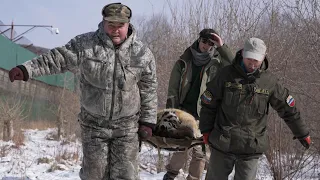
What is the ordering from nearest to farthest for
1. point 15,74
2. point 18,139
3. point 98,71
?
point 15,74, point 98,71, point 18,139

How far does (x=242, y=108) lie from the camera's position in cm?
319

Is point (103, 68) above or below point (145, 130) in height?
above

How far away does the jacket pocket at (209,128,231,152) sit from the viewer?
317cm

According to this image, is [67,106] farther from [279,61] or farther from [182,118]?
[182,118]

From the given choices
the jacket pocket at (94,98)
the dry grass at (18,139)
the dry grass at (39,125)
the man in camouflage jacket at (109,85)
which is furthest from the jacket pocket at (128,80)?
the dry grass at (39,125)

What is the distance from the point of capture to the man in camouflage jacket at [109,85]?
10.1 feet

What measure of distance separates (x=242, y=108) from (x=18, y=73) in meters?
1.76

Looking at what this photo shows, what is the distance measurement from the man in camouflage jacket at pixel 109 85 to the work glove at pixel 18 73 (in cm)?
20

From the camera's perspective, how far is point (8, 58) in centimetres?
1220

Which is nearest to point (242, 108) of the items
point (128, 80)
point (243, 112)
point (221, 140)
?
point (243, 112)

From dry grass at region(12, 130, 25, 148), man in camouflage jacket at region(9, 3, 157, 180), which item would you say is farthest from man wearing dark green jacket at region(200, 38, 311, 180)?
dry grass at region(12, 130, 25, 148)

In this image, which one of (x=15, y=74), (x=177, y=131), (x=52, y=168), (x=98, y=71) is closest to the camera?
(x=15, y=74)

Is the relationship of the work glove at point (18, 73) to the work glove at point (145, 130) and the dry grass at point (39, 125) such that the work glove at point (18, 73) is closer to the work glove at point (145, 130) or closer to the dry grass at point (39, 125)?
the work glove at point (145, 130)

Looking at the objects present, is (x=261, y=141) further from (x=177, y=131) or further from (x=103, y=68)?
(x=103, y=68)
